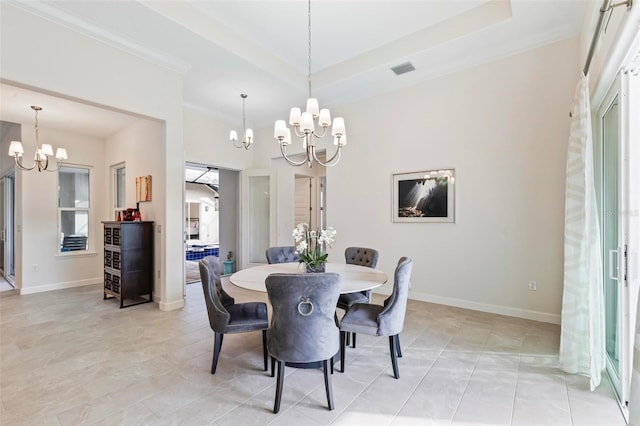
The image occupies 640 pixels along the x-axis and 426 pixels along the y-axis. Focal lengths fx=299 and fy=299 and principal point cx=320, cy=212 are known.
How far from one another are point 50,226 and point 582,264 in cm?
751

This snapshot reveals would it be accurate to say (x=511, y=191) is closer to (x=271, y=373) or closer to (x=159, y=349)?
(x=271, y=373)

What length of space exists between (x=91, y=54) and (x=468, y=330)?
504cm

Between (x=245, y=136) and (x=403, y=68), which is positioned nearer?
(x=403, y=68)

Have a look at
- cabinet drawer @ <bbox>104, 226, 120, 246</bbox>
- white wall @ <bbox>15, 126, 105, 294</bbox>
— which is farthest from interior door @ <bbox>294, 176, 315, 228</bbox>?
white wall @ <bbox>15, 126, 105, 294</bbox>

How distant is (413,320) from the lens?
3.57 meters

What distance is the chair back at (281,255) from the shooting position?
3578 mm

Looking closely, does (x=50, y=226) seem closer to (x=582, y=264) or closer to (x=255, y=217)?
(x=255, y=217)

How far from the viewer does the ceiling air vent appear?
157 inches

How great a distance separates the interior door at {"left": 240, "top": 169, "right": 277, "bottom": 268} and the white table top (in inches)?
135

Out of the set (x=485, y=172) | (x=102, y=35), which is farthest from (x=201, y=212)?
(x=485, y=172)

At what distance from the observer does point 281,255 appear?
12.0ft

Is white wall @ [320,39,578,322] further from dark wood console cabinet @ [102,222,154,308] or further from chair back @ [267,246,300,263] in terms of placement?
dark wood console cabinet @ [102,222,154,308]

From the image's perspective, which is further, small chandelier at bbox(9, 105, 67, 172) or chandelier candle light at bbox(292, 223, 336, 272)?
small chandelier at bbox(9, 105, 67, 172)

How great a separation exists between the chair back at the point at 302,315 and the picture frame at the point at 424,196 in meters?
2.81
